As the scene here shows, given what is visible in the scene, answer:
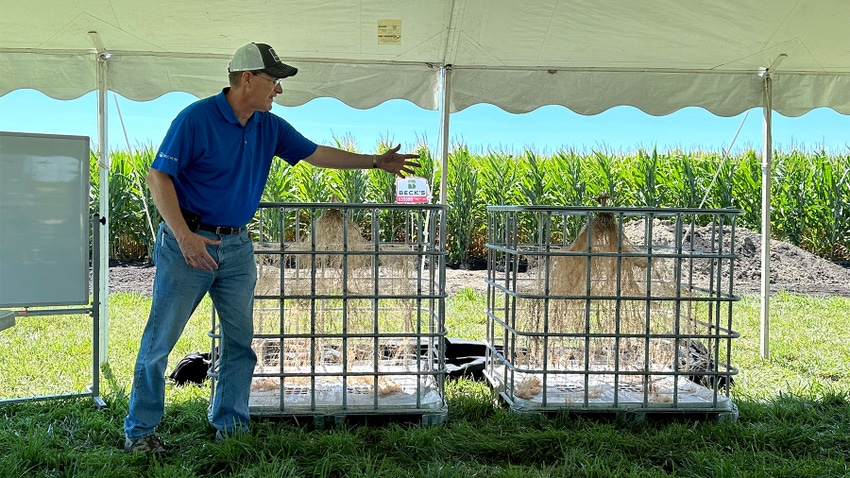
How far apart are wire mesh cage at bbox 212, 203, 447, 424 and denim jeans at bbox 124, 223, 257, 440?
0.18 meters

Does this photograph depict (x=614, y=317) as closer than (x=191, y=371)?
Yes

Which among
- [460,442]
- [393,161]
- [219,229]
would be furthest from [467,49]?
[460,442]

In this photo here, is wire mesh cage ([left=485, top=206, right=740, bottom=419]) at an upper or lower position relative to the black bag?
upper

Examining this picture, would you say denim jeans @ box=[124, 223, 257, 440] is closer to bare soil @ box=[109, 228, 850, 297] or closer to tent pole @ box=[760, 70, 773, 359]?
tent pole @ box=[760, 70, 773, 359]

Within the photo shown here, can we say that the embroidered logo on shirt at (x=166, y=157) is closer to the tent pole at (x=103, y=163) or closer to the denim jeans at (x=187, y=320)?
the denim jeans at (x=187, y=320)

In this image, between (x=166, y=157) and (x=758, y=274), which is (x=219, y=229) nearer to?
(x=166, y=157)

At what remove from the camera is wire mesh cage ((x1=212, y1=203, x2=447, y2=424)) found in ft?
11.4

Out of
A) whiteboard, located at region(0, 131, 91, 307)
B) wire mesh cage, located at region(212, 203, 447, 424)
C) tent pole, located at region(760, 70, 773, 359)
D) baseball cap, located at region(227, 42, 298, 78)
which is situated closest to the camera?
baseball cap, located at region(227, 42, 298, 78)

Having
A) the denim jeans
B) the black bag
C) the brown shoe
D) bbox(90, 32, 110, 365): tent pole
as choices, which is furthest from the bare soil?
the brown shoe

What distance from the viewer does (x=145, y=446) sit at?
310cm

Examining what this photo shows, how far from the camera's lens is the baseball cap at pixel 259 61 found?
120 inches

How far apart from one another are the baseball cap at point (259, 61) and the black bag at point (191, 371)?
2.31 metres

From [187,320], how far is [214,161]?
0.74 m

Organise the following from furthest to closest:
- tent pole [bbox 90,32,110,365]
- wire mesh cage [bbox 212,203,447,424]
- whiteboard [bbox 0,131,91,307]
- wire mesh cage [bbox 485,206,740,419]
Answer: tent pole [bbox 90,32,110,365] → whiteboard [bbox 0,131,91,307] → wire mesh cage [bbox 485,206,740,419] → wire mesh cage [bbox 212,203,447,424]
